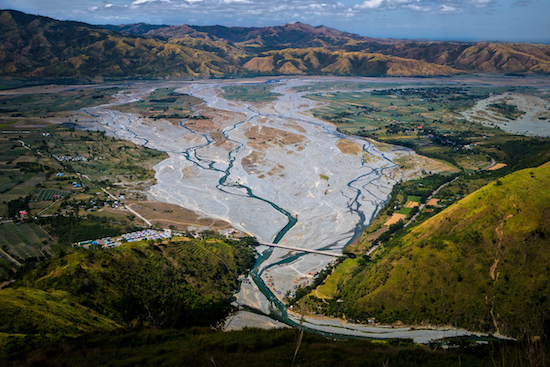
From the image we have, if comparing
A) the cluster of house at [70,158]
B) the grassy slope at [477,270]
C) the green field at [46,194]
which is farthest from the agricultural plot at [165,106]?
the grassy slope at [477,270]

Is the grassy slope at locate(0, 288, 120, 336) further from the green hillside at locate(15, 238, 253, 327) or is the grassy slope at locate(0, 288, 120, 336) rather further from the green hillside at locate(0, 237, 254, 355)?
the green hillside at locate(15, 238, 253, 327)

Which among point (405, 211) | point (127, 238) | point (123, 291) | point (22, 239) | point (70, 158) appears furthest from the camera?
point (70, 158)

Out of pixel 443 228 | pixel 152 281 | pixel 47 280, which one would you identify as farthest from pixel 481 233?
pixel 47 280

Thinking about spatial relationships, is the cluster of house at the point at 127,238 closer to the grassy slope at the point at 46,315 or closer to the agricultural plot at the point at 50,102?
the grassy slope at the point at 46,315

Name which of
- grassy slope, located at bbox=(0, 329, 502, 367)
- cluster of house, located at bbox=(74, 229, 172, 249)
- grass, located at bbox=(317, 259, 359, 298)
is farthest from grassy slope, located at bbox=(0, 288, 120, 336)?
grass, located at bbox=(317, 259, 359, 298)

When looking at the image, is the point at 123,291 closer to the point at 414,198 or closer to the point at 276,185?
the point at 276,185

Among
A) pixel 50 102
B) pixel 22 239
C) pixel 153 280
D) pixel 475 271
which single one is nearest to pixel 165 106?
pixel 50 102

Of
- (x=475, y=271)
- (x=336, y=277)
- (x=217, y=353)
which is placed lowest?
(x=336, y=277)
